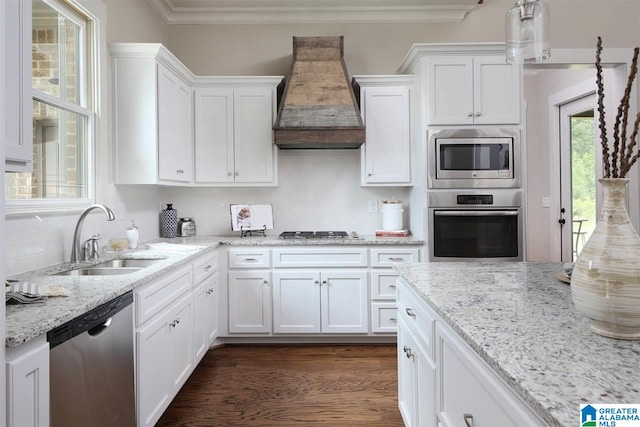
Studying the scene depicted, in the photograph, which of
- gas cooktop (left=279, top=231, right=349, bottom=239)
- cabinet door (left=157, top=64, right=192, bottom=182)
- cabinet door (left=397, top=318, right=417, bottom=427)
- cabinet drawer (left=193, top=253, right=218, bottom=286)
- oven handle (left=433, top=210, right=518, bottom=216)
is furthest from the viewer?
gas cooktop (left=279, top=231, right=349, bottom=239)

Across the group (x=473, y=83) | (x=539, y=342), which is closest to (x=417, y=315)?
(x=539, y=342)

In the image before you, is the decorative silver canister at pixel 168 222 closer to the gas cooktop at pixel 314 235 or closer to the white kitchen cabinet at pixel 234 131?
the white kitchen cabinet at pixel 234 131

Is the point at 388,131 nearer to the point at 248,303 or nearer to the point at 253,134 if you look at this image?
the point at 253,134

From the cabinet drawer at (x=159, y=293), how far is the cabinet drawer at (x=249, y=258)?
0.72 metres

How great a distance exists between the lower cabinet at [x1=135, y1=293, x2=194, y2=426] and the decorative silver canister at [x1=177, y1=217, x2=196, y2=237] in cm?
119

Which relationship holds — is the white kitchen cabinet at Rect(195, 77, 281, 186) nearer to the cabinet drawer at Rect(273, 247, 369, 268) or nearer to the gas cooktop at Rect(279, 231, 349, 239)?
the gas cooktop at Rect(279, 231, 349, 239)

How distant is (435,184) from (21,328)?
2833mm

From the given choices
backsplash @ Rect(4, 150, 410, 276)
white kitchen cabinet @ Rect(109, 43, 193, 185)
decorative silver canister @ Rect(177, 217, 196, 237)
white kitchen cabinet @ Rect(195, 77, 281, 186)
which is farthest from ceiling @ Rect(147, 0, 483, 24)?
decorative silver canister @ Rect(177, 217, 196, 237)

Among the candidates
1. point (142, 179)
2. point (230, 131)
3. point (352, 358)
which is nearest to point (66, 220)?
point (142, 179)

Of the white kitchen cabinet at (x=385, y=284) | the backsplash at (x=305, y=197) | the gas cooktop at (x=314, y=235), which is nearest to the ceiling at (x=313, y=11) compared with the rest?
the backsplash at (x=305, y=197)

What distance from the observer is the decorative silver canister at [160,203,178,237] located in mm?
3604

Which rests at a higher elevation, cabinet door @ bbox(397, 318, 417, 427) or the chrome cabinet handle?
the chrome cabinet handle

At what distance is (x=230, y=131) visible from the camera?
358cm

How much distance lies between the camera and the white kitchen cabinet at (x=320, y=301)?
3.30 metres
